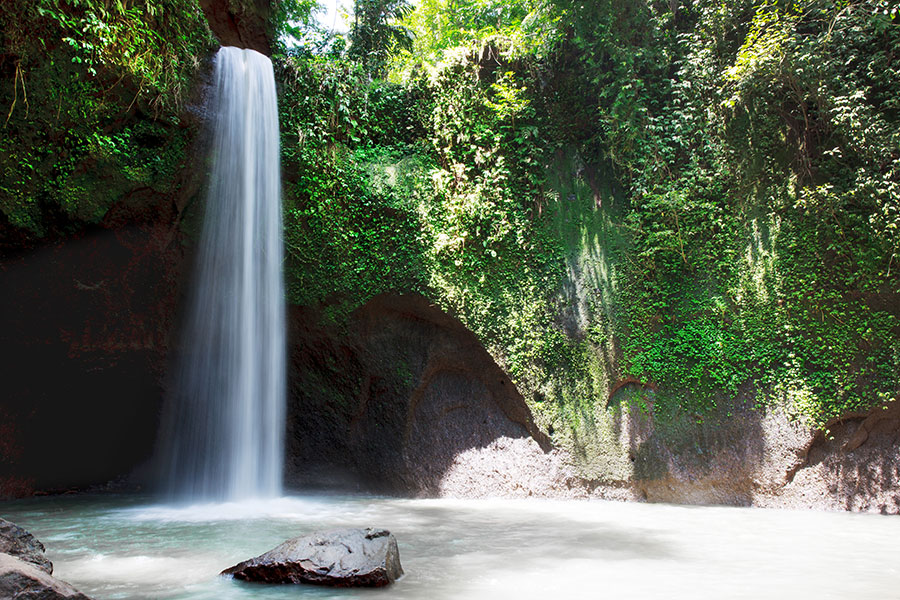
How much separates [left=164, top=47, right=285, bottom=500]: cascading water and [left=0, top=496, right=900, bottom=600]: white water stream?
1.17 metres

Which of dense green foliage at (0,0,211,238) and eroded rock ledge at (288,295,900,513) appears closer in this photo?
dense green foliage at (0,0,211,238)

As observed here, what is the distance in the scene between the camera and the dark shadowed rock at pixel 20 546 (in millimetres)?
3762

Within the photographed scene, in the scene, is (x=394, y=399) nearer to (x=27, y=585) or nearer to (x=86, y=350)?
(x=86, y=350)

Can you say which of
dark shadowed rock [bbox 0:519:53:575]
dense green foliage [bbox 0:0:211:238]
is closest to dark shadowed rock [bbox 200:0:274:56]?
dense green foliage [bbox 0:0:211:238]

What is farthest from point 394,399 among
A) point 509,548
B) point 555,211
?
point 509,548

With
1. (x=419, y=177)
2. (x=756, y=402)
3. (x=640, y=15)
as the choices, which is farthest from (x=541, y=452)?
(x=640, y=15)

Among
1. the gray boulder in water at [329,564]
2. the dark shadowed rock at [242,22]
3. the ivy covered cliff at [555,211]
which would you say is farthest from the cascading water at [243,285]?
the gray boulder in water at [329,564]

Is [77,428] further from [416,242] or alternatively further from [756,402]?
[756,402]

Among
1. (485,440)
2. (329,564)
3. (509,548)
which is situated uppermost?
(485,440)

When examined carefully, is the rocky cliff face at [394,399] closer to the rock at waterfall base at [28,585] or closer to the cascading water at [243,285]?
the cascading water at [243,285]

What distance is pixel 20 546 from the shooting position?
3881mm

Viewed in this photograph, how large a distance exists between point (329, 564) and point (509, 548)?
1.80m

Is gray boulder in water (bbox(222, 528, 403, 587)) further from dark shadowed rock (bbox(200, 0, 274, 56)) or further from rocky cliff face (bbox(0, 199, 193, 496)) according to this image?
dark shadowed rock (bbox(200, 0, 274, 56))

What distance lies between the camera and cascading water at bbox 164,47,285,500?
9.05 m
